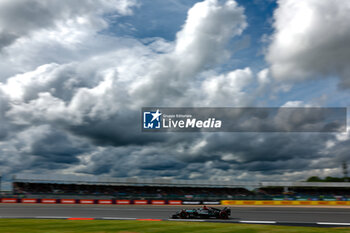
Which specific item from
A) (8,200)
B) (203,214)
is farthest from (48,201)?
(203,214)

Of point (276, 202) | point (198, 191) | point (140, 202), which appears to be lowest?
point (198, 191)

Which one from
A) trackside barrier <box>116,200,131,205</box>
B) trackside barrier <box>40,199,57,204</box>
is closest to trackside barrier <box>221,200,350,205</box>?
trackside barrier <box>116,200,131,205</box>

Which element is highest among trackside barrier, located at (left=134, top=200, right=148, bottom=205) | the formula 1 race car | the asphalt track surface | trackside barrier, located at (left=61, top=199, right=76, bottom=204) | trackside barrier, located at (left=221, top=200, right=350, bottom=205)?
the formula 1 race car

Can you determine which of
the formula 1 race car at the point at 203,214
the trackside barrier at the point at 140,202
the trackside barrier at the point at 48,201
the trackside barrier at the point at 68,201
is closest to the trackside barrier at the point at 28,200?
the trackside barrier at the point at 48,201

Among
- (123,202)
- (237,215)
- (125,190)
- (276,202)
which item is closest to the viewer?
(237,215)

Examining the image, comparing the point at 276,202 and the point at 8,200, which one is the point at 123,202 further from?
the point at 276,202

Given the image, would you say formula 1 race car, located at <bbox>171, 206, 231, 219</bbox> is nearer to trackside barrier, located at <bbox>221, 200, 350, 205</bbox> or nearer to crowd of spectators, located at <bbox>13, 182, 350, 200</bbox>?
trackside barrier, located at <bbox>221, 200, 350, 205</bbox>

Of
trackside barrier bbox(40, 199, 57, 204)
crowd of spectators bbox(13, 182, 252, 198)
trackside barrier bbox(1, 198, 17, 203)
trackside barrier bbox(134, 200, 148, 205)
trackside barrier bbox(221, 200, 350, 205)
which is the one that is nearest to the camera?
trackside barrier bbox(1, 198, 17, 203)

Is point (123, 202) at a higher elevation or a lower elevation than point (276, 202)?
higher

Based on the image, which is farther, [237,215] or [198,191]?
[198,191]

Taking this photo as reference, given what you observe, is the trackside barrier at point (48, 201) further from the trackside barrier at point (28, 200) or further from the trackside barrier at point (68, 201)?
the trackside barrier at point (68, 201)

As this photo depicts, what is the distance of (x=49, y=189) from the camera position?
229 feet

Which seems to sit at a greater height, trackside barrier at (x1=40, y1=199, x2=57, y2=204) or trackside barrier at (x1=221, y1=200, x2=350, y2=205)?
trackside barrier at (x1=40, y1=199, x2=57, y2=204)

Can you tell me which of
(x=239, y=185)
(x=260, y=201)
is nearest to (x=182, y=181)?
(x=239, y=185)
